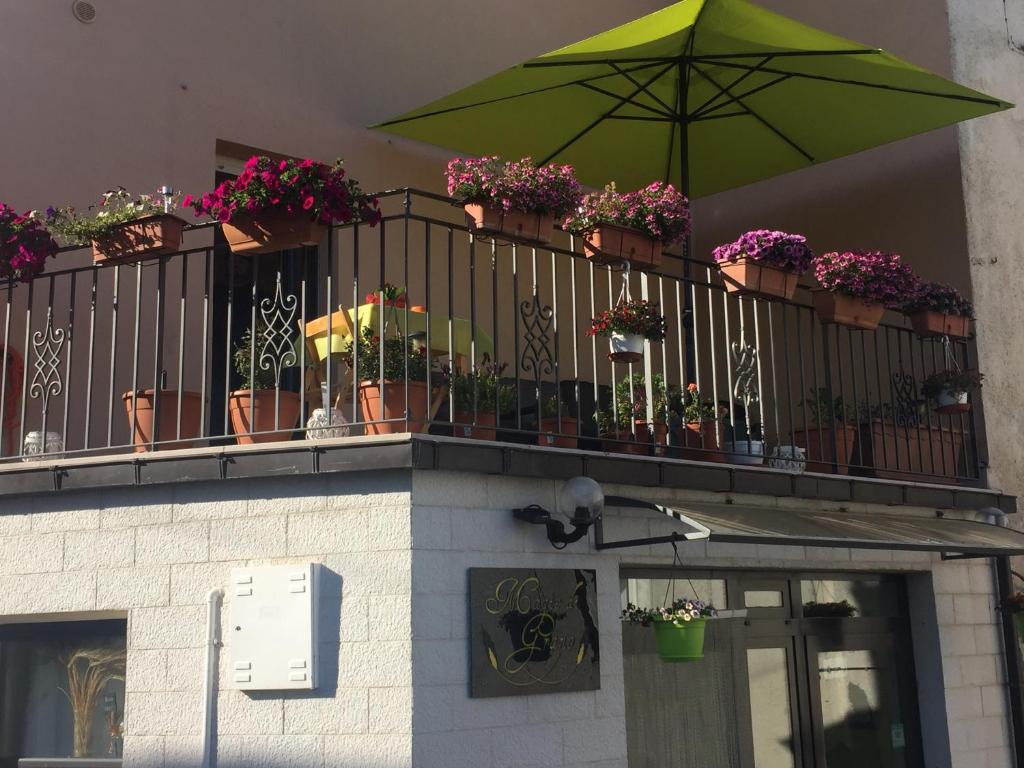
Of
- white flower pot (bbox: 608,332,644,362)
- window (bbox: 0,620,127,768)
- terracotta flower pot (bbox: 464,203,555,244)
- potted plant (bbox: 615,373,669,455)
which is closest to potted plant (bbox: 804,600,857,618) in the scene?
potted plant (bbox: 615,373,669,455)

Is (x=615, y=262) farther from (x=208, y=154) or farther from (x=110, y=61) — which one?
(x=110, y=61)

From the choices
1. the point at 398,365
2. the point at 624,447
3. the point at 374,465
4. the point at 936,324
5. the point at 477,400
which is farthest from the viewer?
the point at 936,324

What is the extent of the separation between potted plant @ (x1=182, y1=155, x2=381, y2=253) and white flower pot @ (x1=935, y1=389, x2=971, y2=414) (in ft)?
14.4

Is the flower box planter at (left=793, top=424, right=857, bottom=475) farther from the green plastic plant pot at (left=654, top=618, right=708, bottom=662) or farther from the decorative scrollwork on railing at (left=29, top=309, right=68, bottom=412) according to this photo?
the decorative scrollwork on railing at (left=29, top=309, right=68, bottom=412)

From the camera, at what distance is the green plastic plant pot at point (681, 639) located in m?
6.27

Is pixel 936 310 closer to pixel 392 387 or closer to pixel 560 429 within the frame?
pixel 560 429

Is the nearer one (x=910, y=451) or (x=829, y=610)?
(x=829, y=610)

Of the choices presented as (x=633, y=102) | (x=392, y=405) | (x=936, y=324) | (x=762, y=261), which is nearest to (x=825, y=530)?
(x=762, y=261)

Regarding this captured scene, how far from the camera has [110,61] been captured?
7867mm

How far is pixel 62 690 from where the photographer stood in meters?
6.26

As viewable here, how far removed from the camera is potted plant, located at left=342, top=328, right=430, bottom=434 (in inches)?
228

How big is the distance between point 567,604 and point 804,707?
7.53 ft

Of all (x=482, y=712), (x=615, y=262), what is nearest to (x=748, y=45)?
(x=615, y=262)

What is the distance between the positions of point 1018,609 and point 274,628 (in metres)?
5.29
